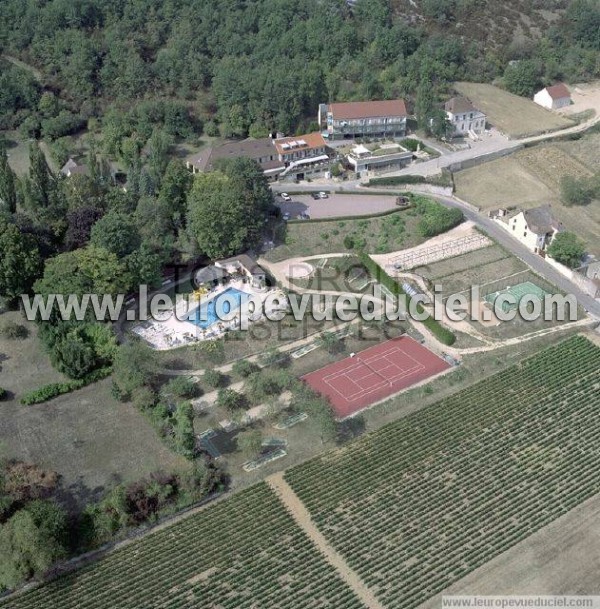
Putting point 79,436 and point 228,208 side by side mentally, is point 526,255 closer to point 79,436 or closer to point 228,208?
point 228,208

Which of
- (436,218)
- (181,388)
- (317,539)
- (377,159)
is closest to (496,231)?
(436,218)

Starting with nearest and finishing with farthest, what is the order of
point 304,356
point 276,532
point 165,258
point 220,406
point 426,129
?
point 276,532 → point 220,406 → point 304,356 → point 165,258 → point 426,129

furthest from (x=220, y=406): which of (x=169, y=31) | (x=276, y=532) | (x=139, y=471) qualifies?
(x=169, y=31)

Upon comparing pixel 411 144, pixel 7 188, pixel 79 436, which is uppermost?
pixel 411 144

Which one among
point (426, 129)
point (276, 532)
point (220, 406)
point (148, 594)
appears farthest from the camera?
point (426, 129)

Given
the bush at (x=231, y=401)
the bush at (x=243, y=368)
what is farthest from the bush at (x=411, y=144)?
the bush at (x=231, y=401)

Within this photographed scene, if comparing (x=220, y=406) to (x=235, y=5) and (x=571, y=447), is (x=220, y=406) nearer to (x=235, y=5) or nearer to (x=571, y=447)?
(x=571, y=447)

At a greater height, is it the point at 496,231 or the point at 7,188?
the point at 7,188
